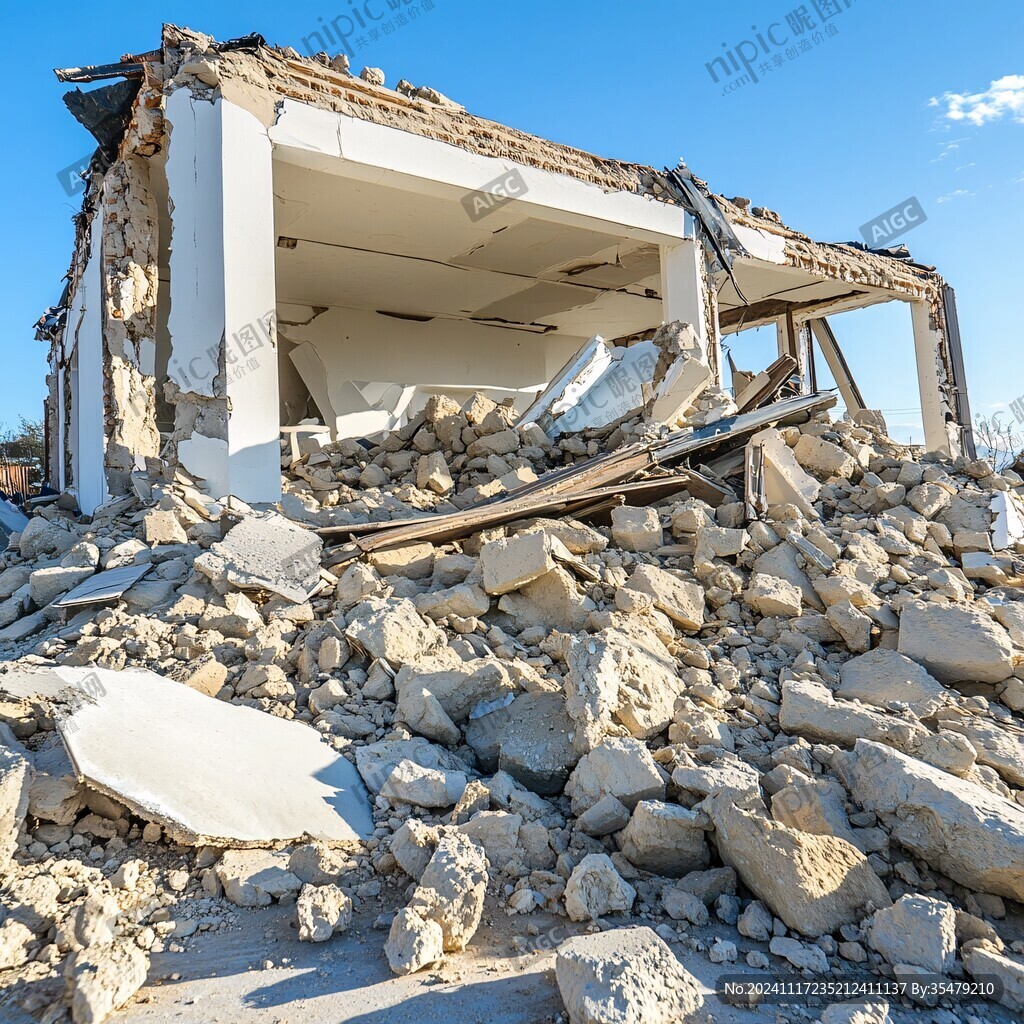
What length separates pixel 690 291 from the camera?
299 inches

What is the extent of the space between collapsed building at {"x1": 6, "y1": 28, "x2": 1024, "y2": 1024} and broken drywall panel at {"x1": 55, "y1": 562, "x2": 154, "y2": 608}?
0.09 ft

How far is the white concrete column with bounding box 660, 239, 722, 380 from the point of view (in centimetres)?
758

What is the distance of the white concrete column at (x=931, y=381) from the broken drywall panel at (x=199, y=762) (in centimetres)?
1073

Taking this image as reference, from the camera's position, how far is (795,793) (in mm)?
2086

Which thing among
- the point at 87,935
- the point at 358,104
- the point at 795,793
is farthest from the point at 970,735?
the point at 358,104

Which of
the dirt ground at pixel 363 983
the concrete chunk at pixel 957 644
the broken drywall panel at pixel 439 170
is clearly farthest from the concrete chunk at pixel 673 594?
the broken drywall panel at pixel 439 170

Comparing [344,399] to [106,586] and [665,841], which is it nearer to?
[106,586]

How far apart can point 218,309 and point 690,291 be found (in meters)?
4.83

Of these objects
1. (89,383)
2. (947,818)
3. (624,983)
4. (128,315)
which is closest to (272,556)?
(624,983)

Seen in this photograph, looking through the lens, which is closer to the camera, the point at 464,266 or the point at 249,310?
the point at 249,310

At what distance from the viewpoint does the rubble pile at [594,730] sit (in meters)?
1.77

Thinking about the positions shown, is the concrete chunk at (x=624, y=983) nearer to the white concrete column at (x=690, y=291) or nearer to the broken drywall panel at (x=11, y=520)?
the broken drywall panel at (x=11, y=520)

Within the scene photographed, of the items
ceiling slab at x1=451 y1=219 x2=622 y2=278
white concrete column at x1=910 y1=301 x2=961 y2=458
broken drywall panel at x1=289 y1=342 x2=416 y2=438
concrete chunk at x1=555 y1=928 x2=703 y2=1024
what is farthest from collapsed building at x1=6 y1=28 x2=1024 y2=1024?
white concrete column at x1=910 y1=301 x2=961 y2=458

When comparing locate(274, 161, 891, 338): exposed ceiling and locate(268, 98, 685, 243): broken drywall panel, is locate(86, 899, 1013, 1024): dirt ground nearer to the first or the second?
locate(268, 98, 685, 243): broken drywall panel
